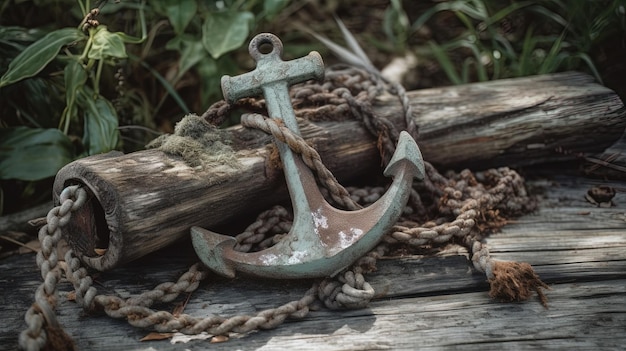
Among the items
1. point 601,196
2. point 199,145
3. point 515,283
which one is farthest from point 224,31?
point 601,196

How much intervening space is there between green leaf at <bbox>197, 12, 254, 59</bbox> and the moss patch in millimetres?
605

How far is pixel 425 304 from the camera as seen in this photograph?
1.59m

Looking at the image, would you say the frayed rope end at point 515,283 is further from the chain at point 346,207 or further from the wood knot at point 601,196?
the wood knot at point 601,196

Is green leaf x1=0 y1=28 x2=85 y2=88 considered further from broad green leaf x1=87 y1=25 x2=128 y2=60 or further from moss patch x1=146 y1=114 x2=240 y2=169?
moss patch x1=146 y1=114 x2=240 y2=169

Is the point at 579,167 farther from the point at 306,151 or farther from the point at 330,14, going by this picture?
the point at 330,14

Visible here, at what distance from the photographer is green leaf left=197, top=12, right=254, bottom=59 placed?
231cm

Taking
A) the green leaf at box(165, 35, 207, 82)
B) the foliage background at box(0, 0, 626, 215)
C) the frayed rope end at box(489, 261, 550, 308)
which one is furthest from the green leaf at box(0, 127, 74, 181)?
the frayed rope end at box(489, 261, 550, 308)

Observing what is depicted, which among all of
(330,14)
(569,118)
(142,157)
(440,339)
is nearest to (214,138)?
(142,157)

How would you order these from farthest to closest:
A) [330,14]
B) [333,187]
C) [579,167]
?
[330,14] < [579,167] < [333,187]

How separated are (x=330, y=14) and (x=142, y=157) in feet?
7.80

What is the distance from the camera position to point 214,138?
1757mm

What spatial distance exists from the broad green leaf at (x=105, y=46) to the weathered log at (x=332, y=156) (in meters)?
0.48

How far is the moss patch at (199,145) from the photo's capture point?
1.67 meters

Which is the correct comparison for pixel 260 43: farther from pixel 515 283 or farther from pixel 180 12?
pixel 515 283
